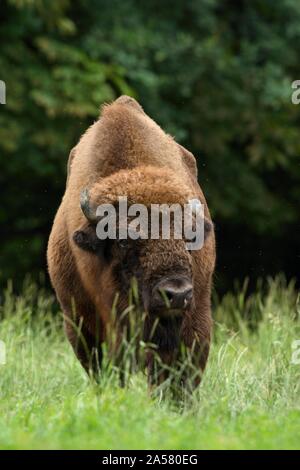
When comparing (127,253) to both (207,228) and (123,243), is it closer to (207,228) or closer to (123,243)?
(123,243)

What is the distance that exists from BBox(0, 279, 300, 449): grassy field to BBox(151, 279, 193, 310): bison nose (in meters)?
0.53

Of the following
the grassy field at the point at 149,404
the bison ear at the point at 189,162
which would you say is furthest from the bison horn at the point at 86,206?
the bison ear at the point at 189,162

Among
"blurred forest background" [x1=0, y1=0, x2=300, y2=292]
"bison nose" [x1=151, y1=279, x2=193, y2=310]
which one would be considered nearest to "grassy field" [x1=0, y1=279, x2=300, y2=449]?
"bison nose" [x1=151, y1=279, x2=193, y2=310]

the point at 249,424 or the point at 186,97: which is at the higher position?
the point at 186,97

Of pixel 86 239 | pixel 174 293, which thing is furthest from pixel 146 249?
pixel 86 239

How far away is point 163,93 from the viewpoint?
1736cm

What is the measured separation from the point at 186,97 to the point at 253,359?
907 centimetres

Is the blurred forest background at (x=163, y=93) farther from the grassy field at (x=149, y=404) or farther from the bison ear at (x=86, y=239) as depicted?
the bison ear at (x=86, y=239)

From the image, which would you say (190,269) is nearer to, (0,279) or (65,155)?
(65,155)

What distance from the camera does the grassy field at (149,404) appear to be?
5703mm

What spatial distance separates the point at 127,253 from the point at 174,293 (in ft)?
2.20

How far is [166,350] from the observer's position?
7473 millimetres
